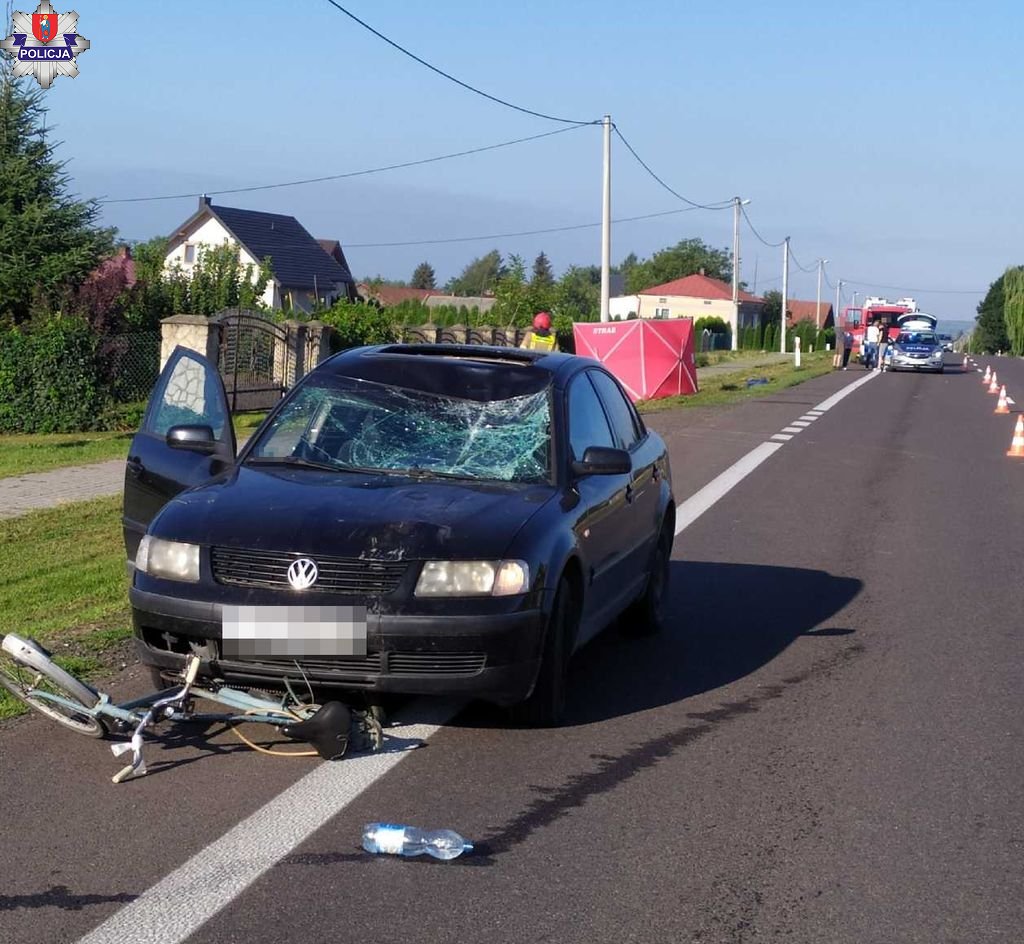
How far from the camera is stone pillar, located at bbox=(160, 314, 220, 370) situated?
19938 millimetres

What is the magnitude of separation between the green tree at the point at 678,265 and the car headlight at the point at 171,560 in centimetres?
16351

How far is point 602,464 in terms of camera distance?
666 cm

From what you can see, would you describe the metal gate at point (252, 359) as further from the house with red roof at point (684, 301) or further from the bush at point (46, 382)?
the house with red roof at point (684, 301)

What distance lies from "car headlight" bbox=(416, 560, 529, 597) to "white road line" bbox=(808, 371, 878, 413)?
22679 millimetres

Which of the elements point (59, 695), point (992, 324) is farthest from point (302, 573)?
point (992, 324)

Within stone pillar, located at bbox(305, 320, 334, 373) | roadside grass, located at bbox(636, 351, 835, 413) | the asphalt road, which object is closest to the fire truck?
roadside grass, located at bbox(636, 351, 835, 413)

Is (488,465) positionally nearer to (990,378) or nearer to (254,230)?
(990,378)

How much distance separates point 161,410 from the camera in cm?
782

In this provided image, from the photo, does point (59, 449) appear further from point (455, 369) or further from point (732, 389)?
point (732, 389)

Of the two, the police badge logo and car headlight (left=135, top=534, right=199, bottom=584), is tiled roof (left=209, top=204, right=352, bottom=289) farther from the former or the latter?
car headlight (left=135, top=534, right=199, bottom=584)

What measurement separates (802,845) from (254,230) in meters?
67.7

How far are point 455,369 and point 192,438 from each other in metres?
1.25

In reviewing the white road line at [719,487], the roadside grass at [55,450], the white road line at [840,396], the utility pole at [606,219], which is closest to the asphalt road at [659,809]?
the white road line at [719,487]

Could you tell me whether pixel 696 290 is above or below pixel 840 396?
above
